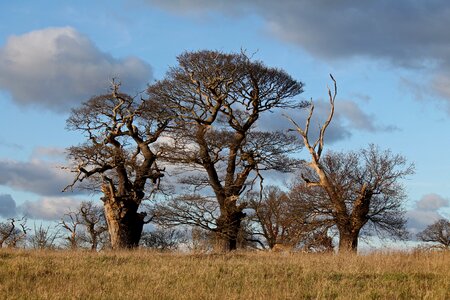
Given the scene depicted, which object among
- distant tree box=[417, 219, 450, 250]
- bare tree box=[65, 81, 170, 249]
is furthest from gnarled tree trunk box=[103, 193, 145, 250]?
distant tree box=[417, 219, 450, 250]

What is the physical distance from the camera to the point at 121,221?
28031mm

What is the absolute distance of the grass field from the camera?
11.2m

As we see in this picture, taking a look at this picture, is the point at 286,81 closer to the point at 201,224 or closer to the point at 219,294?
the point at 201,224

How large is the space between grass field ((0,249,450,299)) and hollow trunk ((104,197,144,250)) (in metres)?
10.4

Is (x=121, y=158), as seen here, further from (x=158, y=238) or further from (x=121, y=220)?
(x=158, y=238)

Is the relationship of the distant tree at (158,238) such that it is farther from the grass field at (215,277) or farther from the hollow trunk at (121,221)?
the grass field at (215,277)

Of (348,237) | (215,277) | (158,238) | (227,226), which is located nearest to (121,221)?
(227,226)

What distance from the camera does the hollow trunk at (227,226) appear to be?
29922 mm

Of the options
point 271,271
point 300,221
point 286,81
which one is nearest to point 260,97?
point 286,81

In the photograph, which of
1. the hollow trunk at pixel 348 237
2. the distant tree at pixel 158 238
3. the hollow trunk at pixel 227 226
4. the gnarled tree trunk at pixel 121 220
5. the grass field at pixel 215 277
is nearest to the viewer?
the grass field at pixel 215 277

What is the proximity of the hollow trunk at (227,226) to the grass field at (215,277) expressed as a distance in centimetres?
1261

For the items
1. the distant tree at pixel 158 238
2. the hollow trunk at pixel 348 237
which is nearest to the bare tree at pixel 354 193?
the hollow trunk at pixel 348 237

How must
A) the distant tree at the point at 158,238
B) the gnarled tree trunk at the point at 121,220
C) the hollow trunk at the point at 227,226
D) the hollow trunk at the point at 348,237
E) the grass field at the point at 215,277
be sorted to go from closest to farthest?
the grass field at the point at 215,277 → the gnarled tree trunk at the point at 121,220 → the hollow trunk at the point at 348,237 → the hollow trunk at the point at 227,226 → the distant tree at the point at 158,238

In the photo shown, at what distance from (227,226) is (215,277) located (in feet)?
55.0
